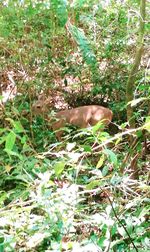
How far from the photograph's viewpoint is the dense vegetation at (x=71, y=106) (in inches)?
77.8

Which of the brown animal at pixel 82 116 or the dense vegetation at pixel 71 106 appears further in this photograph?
the brown animal at pixel 82 116

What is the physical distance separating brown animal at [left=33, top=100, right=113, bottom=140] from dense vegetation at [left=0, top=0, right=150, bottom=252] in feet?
0.51

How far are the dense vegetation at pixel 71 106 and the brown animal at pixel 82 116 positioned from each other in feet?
0.51

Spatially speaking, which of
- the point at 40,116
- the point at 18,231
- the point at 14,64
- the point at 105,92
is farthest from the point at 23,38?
the point at 18,231

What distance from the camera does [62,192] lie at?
6.03 ft

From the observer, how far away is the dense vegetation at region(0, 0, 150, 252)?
1977mm

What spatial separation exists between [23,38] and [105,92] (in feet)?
6.66

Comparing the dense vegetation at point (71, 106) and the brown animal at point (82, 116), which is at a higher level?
the dense vegetation at point (71, 106)

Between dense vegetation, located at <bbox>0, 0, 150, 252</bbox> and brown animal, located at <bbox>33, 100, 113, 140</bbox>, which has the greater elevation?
dense vegetation, located at <bbox>0, 0, 150, 252</bbox>

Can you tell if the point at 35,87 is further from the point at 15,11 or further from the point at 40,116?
the point at 15,11

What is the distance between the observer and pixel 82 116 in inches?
224

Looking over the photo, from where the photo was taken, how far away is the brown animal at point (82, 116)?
5.46m

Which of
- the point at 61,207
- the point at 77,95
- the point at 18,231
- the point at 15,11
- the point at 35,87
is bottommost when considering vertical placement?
→ the point at 77,95

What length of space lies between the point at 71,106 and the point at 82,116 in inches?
44.8
